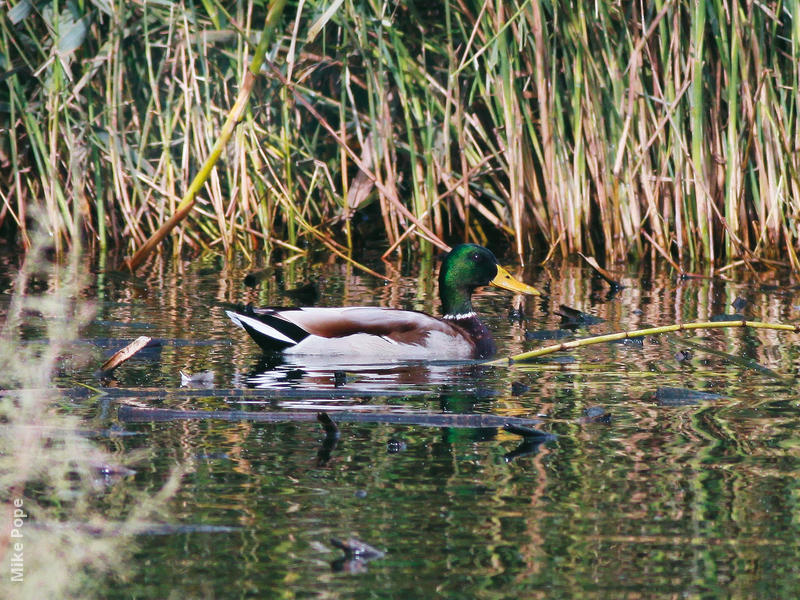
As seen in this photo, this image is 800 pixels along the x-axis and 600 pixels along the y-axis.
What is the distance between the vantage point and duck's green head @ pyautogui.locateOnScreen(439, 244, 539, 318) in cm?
798

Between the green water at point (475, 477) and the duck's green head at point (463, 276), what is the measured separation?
→ 623 mm

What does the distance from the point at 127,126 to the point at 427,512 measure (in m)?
7.46

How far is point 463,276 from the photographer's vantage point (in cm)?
804

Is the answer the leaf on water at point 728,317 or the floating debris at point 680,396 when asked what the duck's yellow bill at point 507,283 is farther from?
the floating debris at point 680,396

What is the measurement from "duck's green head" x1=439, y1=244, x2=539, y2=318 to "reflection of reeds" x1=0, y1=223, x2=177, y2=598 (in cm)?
341

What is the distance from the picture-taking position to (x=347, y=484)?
13.8ft

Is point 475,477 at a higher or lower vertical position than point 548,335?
lower

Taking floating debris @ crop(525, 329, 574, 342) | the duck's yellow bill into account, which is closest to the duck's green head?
the duck's yellow bill

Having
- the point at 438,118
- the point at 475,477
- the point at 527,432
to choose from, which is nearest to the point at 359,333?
the point at 527,432

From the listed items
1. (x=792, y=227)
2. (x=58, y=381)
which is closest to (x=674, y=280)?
(x=792, y=227)

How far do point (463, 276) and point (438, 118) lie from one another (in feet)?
9.97

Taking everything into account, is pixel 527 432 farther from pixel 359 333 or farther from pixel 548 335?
pixel 548 335

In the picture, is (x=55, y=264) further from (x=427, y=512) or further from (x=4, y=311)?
(x=427, y=512)

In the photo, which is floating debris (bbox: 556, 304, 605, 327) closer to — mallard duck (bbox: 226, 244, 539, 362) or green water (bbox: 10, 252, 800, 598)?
green water (bbox: 10, 252, 800, 598)
